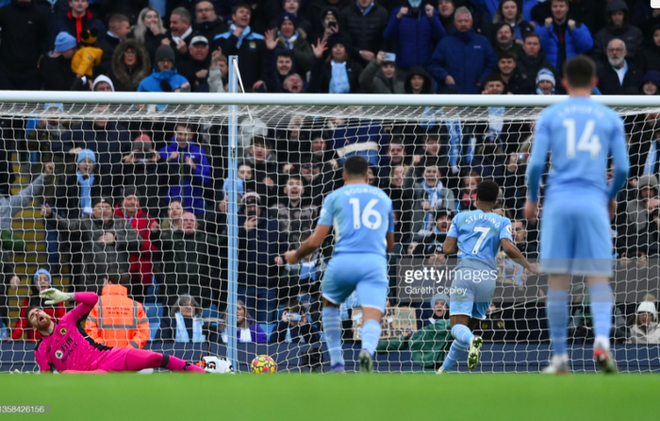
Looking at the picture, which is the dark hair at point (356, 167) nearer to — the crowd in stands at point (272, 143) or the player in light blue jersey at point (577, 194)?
the player in light blue jersey at point (577, 194)

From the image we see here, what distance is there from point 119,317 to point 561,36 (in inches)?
284

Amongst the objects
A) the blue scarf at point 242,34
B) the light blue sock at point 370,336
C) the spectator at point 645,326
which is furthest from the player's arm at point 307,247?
the blue scarf at point 242,34

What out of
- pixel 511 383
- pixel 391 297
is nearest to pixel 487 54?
pixel 391 297

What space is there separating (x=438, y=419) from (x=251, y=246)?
6374 mm

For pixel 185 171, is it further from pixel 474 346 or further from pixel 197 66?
pixel 474 346

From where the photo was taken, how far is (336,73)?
40.5 ft

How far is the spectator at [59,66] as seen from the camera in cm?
1238

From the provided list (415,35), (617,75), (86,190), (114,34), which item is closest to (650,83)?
(617,75)

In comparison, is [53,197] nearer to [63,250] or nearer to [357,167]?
[63,250]

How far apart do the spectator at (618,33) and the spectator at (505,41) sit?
3.80 feet

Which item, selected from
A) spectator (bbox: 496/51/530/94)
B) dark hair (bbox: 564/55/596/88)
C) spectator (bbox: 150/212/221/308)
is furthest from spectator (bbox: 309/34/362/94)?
dark hair (bbox: 564/55/596/88)

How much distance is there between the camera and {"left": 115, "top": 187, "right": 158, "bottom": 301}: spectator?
415 inches

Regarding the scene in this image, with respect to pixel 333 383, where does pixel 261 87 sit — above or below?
above

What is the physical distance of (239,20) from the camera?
12703 millimetres
